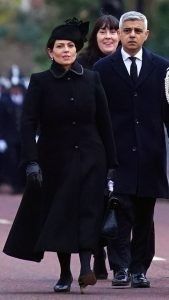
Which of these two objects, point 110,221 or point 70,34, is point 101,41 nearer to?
point 70,34

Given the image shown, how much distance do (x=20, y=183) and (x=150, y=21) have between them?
18.1 ft

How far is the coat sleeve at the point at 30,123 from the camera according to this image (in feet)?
41.4

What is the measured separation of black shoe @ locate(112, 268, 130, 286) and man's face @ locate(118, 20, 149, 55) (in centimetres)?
171

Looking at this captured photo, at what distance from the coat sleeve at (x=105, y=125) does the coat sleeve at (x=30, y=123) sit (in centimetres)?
44

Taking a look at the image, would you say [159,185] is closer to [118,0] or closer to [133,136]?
[133,136]

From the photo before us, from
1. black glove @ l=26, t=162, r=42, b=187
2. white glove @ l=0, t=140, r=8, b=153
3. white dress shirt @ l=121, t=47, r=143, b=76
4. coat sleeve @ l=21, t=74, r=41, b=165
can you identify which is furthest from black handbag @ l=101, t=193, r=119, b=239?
white glove @ l=0, t=140, r=8, b=153

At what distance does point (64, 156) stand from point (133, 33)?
45.0 inches

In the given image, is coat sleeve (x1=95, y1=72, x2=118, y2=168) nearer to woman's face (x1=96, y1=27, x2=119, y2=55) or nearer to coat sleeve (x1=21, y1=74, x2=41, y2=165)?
coat sleeve (x1=21, y1=74, x2=41, y2=165)

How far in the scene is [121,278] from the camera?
1321 centimetres

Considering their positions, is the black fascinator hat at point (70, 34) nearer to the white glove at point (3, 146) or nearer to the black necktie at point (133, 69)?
the black necktie at point (133, 69)

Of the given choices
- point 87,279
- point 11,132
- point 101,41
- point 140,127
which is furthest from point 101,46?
point 11,132

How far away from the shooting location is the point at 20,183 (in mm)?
28953

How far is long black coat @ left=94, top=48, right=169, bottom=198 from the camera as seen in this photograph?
13.2 m

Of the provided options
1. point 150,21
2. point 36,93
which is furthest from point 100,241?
point 150,21
